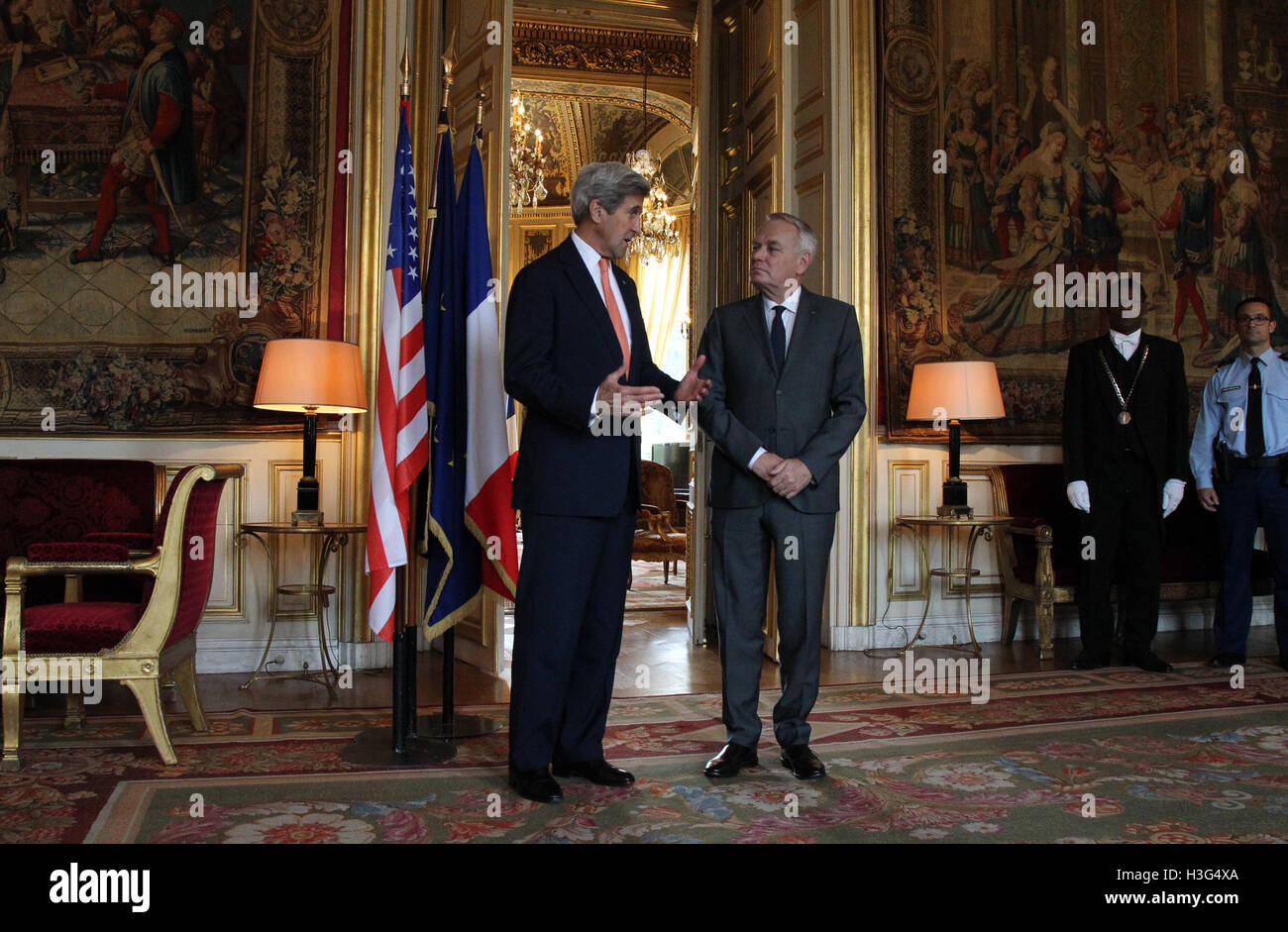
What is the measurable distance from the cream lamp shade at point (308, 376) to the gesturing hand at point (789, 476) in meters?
2.61

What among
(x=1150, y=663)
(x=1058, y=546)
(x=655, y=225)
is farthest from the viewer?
(x=655, y=225)

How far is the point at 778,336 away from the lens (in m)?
3.51

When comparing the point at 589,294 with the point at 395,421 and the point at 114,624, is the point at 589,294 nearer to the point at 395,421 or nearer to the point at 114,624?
the point at 395,421

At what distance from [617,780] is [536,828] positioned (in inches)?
19.2

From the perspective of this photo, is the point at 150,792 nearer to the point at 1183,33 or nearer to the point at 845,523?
the point at 845,523

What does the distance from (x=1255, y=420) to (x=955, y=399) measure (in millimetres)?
1530

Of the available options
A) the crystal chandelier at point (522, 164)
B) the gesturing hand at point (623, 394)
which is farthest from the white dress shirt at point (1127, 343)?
the crystal chandelier at point (522, 164)

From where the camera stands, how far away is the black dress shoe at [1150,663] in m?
5.38

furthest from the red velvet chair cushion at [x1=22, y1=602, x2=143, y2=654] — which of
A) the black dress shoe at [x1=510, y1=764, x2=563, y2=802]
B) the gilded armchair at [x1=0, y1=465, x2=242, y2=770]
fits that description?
the black dress shoe at [x1=510, y1=764, x2=563, y2=802]

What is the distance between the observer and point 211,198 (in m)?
5.53

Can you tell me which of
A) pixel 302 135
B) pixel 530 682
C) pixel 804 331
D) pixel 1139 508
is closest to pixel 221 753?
pixel 530 682

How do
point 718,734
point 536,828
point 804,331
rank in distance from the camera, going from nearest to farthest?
point 536,828, point 804,331, point 718,734

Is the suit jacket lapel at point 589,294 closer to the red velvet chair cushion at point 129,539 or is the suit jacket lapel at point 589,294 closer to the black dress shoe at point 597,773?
the black dress shoe at point 597,773

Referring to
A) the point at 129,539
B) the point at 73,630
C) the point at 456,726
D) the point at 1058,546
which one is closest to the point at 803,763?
the point at 456,726
